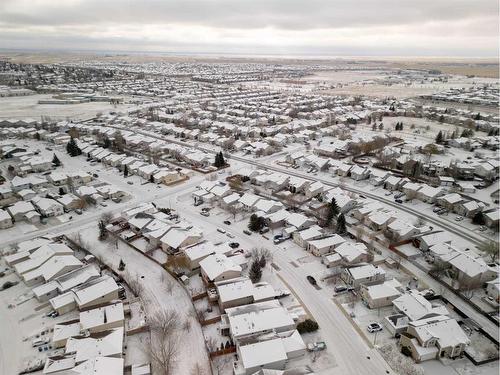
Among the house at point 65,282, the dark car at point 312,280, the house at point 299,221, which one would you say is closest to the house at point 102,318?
the house at point 65,282

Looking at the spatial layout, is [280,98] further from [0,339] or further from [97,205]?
[0,339]

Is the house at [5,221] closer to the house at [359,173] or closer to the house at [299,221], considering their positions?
the house at [299,221]

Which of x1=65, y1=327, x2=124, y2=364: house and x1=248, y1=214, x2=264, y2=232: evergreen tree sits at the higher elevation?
x1=248, y1=214, x2=264, y2=232: evergreen tree

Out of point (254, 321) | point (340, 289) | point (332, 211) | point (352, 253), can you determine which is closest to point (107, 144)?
point (332, 211)

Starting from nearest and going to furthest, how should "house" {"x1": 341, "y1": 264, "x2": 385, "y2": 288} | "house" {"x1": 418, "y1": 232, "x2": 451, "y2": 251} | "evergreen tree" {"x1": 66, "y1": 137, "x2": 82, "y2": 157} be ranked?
"house" {"x1": 341, "y1": 264, "x2": 385, "y2": 288} → "house" {"x1": 418, "y1": 232, "x2": 451, "y2": 251} → "evergreen tree" {"x1": 66, "y1": 137, "x2": 82, "y2": 157}

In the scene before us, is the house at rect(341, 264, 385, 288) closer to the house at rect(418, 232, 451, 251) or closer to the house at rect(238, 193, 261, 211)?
the house at rect(418, 232, 451, 251)

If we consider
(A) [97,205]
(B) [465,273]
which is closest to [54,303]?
(A) [97,205]

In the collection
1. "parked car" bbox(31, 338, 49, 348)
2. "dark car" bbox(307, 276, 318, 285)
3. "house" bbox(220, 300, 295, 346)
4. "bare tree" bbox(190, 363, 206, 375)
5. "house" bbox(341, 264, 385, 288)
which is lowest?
"parked car" bbox(31, 338, 49, 348)

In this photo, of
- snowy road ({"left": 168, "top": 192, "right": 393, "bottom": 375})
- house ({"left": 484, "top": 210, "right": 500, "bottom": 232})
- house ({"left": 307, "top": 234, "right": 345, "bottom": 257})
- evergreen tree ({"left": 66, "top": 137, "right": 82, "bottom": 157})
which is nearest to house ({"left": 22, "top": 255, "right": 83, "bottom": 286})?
snowy road ({"left": 168, "top": 192, "right": 393, "bottom": 375})
